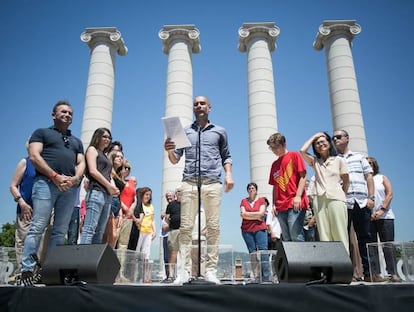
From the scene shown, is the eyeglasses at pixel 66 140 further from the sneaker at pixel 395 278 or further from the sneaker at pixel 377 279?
the sneaker at pixel 395 278

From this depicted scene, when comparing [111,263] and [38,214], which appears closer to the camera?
[111,263]

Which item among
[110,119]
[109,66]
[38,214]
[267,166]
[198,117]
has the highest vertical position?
[109,66]

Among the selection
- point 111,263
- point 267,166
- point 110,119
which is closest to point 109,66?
point 110,119

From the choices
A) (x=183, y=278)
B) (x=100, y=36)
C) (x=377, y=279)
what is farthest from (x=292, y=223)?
(x=100, y=36)

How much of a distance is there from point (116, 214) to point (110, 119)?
14.6m

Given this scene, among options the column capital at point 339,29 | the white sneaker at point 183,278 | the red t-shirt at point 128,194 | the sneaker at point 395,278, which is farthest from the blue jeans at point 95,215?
the column capital at point 339,29

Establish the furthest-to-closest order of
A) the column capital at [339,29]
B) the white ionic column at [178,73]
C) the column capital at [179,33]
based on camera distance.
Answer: the column capital at [179,33] → the column capital at [339,29] → the white ionic column at [178,73]

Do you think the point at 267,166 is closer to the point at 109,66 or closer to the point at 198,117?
the point at 109,66

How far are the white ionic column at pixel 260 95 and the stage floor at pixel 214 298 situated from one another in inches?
584

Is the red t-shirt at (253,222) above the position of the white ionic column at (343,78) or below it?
below

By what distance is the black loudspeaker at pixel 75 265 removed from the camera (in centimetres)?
319

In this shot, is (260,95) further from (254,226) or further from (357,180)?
(357,180)

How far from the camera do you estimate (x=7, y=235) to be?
142 feet

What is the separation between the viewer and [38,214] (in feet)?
15.1
